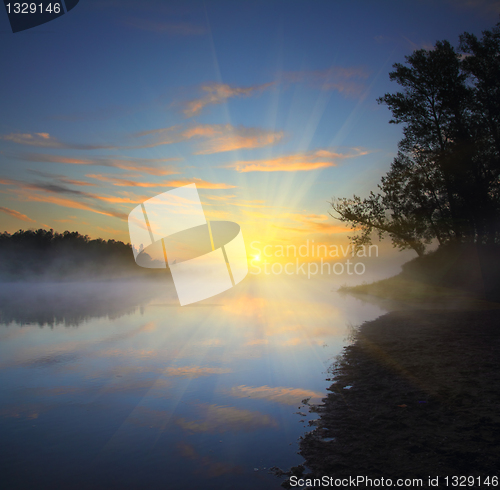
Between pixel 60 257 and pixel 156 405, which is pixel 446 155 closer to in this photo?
pixel 156 405

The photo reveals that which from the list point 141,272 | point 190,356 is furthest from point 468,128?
point 141,272

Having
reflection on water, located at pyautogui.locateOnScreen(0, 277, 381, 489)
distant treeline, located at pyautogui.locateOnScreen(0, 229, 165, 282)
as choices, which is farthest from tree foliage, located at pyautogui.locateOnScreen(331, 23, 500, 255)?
distant treeline, located at pyautogui.locateOnScreen(0, 229, 165, 282)

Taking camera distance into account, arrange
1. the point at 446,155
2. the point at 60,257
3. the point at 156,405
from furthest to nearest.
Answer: the point at 60,257 < the point at 446,155 < the point at 156,405

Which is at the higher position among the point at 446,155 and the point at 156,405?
the point at 446,155

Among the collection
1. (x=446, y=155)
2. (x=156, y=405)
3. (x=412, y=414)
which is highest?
(x=446, y=155)

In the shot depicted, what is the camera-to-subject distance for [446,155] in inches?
1025

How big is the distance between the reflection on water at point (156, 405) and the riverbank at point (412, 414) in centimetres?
69

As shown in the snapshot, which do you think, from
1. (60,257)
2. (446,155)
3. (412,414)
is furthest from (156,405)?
(60,257)

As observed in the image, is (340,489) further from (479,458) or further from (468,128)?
(468,128)

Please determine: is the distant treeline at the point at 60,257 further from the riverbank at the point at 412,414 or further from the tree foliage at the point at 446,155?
the riverbank at the point at 412,414

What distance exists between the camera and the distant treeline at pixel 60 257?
342ft

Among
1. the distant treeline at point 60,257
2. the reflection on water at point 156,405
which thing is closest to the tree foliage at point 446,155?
the reflection on water at point 156,405

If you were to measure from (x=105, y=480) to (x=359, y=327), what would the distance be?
1428 cm

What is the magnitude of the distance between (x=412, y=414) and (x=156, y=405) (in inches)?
219
